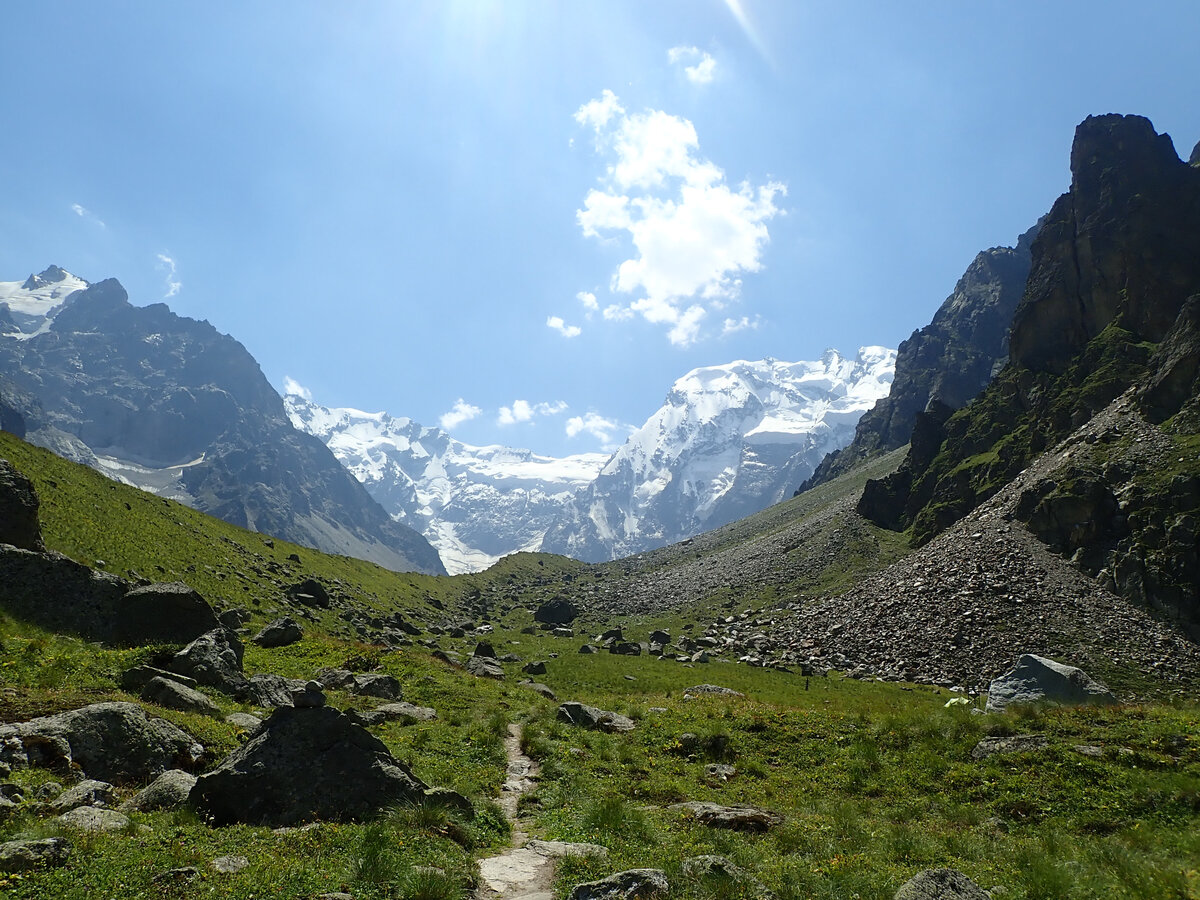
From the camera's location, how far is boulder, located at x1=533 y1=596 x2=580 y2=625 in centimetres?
8519

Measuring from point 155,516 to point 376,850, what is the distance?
5306 centimetres

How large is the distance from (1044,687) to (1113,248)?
9731 cm

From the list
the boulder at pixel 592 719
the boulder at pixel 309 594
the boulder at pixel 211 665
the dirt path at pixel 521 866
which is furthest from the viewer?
the boulder at pixel 309 594

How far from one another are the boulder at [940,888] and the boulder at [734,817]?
4.79 m

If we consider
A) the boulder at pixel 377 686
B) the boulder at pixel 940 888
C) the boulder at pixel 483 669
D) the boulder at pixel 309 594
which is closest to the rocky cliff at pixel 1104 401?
the boulder at pixel 483 669

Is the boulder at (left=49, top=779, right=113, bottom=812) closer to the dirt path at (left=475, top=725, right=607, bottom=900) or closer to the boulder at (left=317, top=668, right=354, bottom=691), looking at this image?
the dirt path at (left=475, top=725, right=607, bottom=900)

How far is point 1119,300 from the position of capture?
8719 centimetres

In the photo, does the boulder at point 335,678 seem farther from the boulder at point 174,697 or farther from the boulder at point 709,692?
the boulder at point 709,692

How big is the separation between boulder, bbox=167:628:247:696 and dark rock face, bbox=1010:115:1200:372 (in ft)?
344

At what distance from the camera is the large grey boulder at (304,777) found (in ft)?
38.1

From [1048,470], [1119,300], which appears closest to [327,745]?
[1048,470]

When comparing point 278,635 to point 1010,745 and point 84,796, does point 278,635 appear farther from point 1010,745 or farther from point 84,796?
point 1010,745

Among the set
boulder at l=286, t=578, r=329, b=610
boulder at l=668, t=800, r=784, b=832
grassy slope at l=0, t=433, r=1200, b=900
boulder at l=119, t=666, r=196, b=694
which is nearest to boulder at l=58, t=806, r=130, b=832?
grassy slope at l=0, t=433, r=1200, b=900

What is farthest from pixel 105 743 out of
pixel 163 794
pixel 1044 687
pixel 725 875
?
pixel 1044 687
